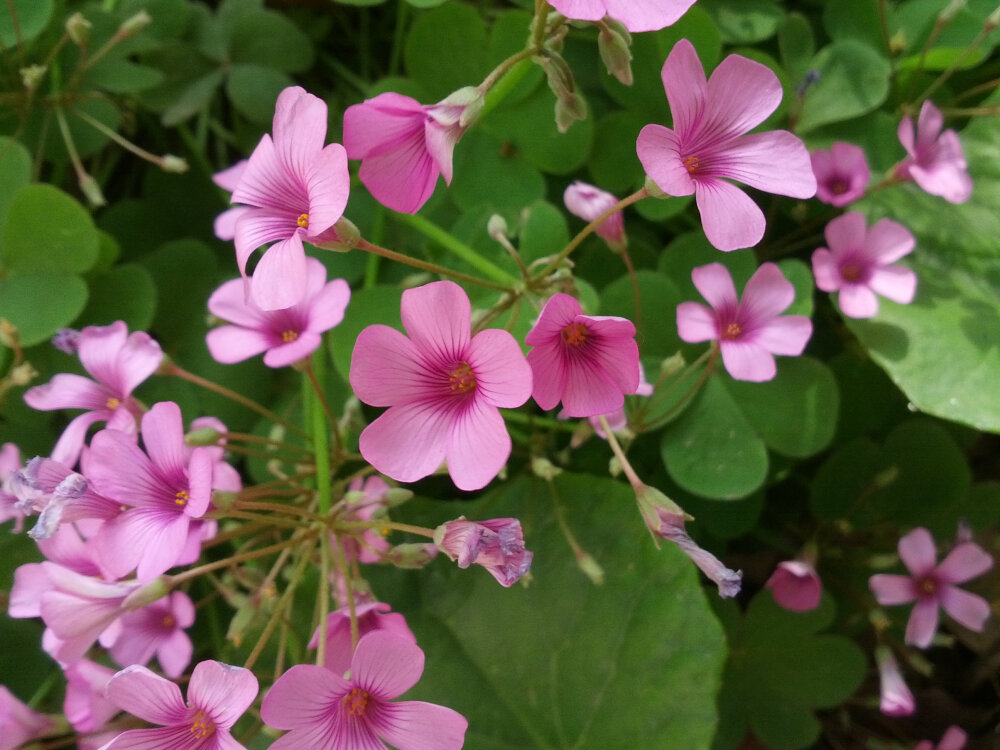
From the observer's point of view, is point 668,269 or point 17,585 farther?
point 668,269

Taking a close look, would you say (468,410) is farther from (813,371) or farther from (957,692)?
(957,692)

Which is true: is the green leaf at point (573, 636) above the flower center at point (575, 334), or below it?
below

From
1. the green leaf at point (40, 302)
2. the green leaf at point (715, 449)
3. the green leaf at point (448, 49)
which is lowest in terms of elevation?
the green leaf at point (715, 449)

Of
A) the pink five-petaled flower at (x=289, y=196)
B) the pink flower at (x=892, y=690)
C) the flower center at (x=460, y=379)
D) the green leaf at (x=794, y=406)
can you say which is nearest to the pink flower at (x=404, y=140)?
the pink five-petaled flower at (x=289, y=196)

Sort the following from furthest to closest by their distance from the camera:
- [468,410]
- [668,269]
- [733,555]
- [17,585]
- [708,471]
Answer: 1. [733,555]
2. [668,269]
3. [708,471]
4. [17,585]
5. [468,410]

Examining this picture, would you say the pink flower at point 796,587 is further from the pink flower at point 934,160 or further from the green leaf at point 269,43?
the green leaf at point 269,43

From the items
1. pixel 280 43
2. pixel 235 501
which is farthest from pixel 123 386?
pixel 280 43

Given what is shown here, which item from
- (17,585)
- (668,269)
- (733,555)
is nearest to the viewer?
(17,585)
